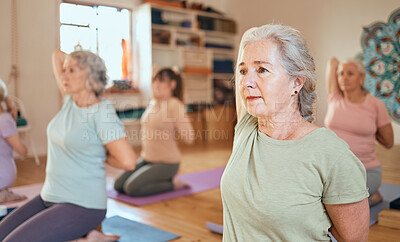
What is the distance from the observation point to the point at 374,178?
1729mm

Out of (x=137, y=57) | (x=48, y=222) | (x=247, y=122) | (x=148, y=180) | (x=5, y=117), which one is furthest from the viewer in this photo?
(x=148, y=180)

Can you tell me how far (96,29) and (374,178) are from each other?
1.46m

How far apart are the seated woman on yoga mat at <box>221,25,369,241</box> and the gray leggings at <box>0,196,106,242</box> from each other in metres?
0.89

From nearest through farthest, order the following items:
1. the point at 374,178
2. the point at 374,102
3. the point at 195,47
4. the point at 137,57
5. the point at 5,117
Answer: the point at 374,178
the point at 374,102
the point at 5,117
the point at 137,57
the point at 195,47

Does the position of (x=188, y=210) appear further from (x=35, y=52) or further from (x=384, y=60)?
(x=384, y=60)

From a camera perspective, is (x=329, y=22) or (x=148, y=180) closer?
(x=329, y=22)

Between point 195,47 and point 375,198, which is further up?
point 195,47

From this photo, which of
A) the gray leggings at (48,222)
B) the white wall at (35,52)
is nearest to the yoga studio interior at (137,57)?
the white wall at (35,52)

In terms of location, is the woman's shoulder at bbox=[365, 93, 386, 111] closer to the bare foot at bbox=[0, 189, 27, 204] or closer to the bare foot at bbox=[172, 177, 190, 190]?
the bare foot at bbox=[172, 177, 190, 190]

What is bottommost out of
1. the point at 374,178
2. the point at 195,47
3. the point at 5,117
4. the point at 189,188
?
the point at 189,188

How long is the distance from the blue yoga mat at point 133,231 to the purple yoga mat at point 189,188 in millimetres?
434

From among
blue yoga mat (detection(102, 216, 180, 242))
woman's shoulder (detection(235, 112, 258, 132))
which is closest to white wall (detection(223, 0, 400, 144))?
woman's shoulder (detection(235, 112, 258, 132))

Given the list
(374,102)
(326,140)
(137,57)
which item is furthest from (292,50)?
(137,57)

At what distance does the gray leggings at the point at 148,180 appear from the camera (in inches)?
116
